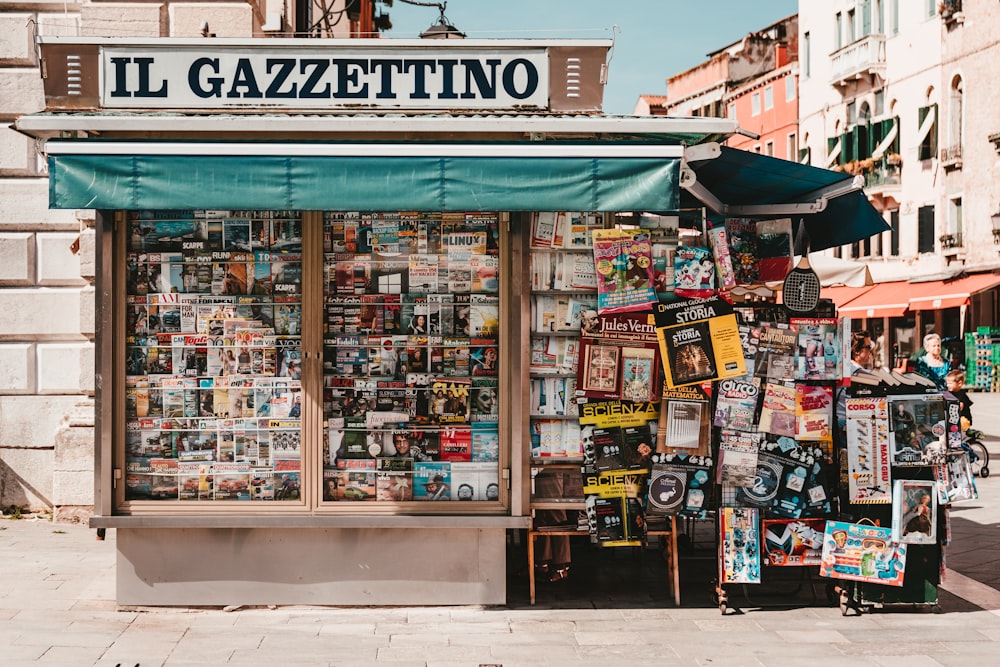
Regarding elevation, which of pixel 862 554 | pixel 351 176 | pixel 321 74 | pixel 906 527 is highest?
pixel 321 74

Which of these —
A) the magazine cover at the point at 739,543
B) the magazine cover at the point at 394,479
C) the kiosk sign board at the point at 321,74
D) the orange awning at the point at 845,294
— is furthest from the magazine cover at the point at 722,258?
the orange awning at the point at 845,294

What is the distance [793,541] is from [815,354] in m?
1.12

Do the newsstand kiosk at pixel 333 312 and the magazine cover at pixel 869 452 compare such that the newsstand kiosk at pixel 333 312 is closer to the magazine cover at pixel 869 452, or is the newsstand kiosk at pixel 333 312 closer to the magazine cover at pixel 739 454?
the magazine cover at pixel 739 454

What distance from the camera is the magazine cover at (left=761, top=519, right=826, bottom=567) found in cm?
675


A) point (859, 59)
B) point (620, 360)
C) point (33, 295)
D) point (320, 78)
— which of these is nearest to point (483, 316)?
point (620, 360)

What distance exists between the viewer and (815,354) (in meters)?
6.74

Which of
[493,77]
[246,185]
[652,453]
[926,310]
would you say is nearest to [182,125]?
[246,185]

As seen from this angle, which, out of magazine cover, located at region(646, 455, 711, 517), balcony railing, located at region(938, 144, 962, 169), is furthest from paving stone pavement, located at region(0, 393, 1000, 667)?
balcony railing, located at region(938, 144, 962, 169)

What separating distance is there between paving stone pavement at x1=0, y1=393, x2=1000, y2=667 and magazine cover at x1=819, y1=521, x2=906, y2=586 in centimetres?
25

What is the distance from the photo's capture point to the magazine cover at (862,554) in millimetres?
6605

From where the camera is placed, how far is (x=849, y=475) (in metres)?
6.66

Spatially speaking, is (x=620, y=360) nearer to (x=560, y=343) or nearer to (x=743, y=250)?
(x=560, y=343)

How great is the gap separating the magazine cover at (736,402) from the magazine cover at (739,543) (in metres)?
0.52

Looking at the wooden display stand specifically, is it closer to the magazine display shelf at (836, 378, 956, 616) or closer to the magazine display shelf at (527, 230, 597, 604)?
the magazine display shelf at (527, 230, 597, 604)
